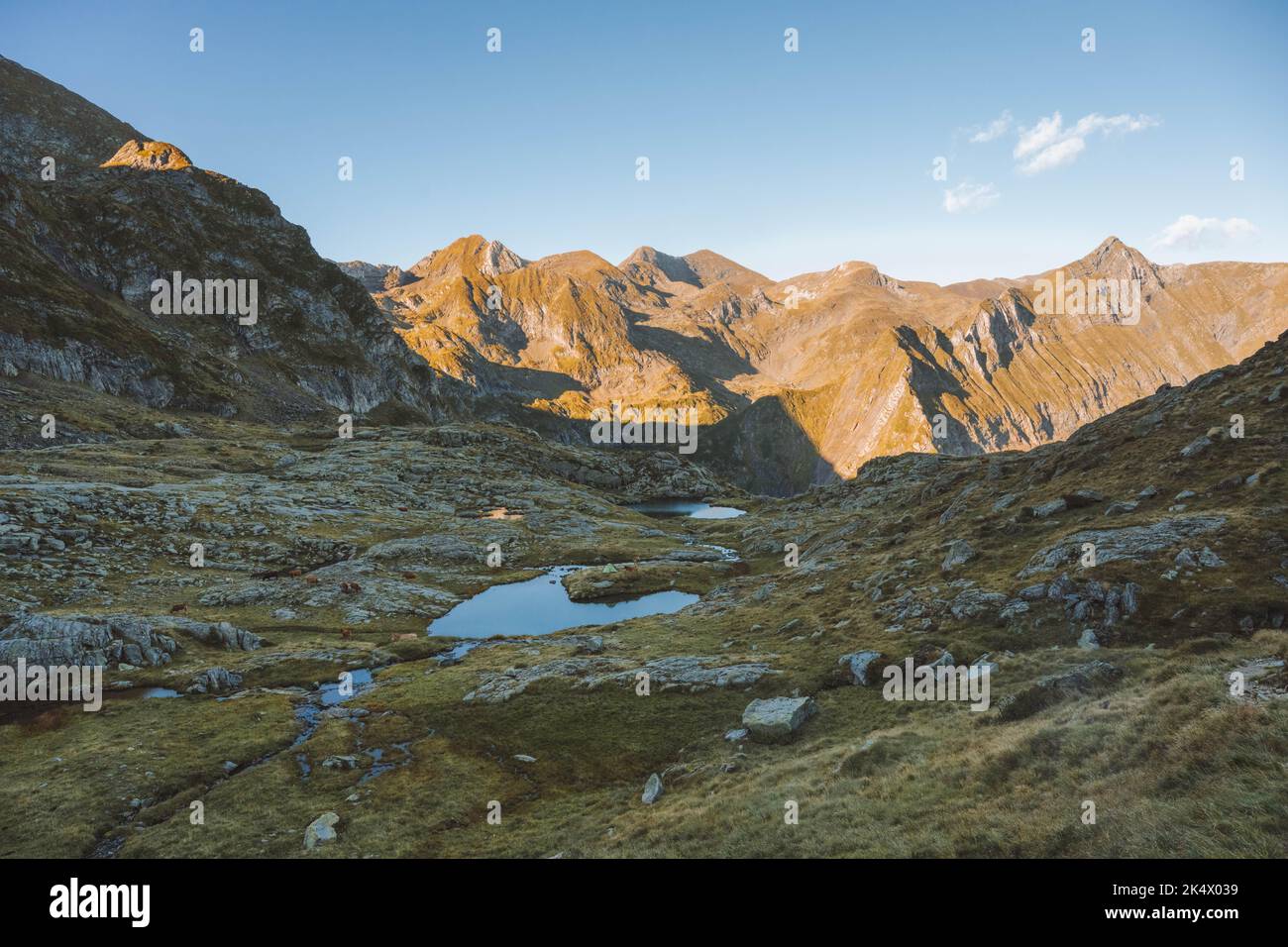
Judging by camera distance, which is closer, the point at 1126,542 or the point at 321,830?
the point at 321,830

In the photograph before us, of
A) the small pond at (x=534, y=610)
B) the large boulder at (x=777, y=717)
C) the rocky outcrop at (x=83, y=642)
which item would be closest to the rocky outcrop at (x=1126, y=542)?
the large boulder at (x=777, y=717)

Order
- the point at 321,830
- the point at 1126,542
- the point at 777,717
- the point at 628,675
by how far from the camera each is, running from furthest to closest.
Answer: the point at 628,675 → the point at 1126,542 → the point at 777,717 → the point at 321,830

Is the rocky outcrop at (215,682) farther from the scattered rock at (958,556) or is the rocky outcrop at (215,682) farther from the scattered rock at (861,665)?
the scattered rock at (958,556)

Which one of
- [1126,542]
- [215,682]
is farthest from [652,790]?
[1126,542]

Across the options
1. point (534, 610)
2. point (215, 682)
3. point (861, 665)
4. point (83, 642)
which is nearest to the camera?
point (861, 665)

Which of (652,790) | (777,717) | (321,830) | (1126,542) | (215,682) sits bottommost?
(321,830)

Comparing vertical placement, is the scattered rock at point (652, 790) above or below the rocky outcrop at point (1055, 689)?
below

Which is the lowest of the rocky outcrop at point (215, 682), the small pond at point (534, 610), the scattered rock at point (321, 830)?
the small pond at point (534, 610)

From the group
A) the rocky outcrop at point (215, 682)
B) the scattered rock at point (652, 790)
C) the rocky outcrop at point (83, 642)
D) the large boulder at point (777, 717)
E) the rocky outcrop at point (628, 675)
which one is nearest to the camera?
the scattered rock at point (652, 790)

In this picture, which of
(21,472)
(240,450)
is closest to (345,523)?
(21,472)

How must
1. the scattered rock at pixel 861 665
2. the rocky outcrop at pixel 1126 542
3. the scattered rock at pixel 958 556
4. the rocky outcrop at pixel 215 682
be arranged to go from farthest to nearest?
the scattered rock at pixel 958 556
the rocky outcrop at pixel 215 682
the rocky outcrop at pixel 1126 542
the scattered rock at pixel 861 665

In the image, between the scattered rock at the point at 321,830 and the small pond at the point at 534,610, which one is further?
the small pond at the point at 534,610

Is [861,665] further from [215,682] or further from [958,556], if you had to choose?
[215,682]

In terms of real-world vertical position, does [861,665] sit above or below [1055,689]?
below
